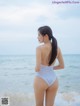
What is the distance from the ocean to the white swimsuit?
810mm

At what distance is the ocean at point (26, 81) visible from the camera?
3.14 meters

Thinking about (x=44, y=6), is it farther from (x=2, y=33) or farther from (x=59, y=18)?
(x=2, y=33)

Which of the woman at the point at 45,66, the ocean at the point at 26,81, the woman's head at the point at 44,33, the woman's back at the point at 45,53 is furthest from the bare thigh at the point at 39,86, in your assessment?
the ocean at the point at 26,81

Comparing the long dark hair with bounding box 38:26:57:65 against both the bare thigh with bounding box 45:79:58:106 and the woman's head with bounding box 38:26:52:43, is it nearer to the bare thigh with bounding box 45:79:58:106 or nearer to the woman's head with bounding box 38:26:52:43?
the woman's head with bounding box 38:26:52:43

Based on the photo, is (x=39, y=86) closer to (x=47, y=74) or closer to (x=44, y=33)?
→ (x=47, y=74)

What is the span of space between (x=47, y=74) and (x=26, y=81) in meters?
0.90

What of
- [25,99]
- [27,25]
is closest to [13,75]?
[25,99]

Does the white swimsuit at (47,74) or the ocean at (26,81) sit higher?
the white swimsuit at (47,74)

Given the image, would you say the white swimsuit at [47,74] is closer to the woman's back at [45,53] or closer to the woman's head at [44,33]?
the woman's back at [45,53]

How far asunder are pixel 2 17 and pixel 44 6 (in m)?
0.48

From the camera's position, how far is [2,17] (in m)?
3.08

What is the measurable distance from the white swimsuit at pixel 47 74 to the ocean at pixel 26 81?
0.81 m

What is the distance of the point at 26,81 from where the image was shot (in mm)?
3164

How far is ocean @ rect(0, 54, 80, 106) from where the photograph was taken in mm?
3141
